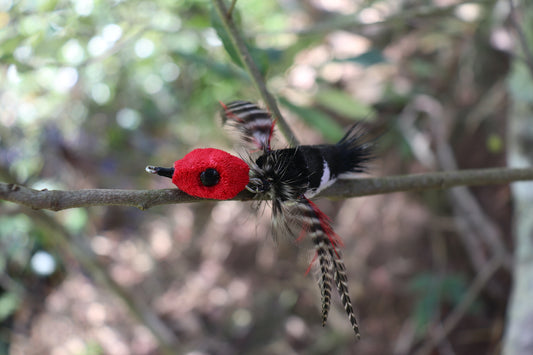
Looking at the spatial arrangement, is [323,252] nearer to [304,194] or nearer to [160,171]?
[304,194]

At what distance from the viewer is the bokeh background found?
6.85ft

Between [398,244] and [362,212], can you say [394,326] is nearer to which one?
[398,244]

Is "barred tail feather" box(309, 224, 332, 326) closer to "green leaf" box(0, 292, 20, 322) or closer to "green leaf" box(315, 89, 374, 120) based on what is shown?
"green leaf" box(315, 89, 374, 120)

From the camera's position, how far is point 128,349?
244cm

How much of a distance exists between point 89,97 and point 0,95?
642mm

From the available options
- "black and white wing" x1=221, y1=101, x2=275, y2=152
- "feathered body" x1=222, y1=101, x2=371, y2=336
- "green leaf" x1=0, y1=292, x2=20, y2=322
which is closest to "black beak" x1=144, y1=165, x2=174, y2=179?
"feathered body" x1=222, y1=101, x2=371, y2=336

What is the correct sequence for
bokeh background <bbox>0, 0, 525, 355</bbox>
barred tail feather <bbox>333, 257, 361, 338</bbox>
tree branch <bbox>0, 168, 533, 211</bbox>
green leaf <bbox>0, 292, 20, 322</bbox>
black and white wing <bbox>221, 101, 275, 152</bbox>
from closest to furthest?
tree branch <bbox>0, 168, 533, 211</bbox> → barred tail feather <bbox>333, 257, 361, 338</bbox> → black and white wing <bbox>221, 101, 275, 152</bbox> → bokeh background <bbox>0, 0, 525, 355</bbox> → green leaf <bbox>0, 292, 20, 322</bbox>

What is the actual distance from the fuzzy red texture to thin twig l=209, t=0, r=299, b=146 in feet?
0.78

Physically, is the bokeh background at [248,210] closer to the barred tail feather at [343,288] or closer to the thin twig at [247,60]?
the thin twig at [247,60]

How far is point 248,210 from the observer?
6.98 ft

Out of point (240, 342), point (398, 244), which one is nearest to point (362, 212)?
point (398, 244)

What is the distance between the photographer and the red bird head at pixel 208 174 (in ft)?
2.23

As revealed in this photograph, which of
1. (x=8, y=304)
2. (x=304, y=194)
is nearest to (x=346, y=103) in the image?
(x=304, y=194)

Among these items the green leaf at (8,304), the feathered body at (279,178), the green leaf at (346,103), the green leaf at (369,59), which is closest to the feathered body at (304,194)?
the feathered body at (279,178)
